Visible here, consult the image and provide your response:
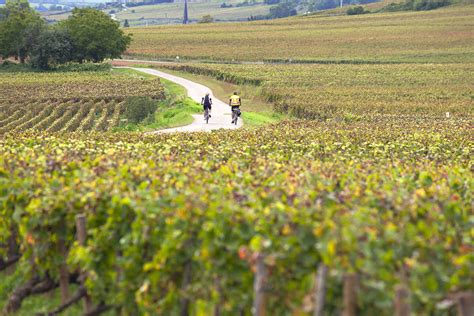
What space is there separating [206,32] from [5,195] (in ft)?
458

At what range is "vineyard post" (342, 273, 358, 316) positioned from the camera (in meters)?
6.36

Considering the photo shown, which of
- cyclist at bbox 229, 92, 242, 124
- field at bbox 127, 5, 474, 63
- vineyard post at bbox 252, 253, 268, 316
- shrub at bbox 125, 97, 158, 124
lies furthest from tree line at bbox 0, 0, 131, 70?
vineyard post at bbox 252, 253, 268, 316

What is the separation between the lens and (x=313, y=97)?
5188 cm

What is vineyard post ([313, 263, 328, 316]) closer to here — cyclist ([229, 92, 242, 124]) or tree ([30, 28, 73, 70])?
cyclist ([229, 92, 242, 124])

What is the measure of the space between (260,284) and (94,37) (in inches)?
3460

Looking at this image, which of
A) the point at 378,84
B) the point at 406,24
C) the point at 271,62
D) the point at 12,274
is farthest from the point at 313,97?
the point at 406,24

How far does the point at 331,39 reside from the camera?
128m

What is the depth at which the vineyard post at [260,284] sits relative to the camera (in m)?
6.76

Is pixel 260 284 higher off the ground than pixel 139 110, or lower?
higher

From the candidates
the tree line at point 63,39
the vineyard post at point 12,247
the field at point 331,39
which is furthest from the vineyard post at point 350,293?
the field at point 331,39

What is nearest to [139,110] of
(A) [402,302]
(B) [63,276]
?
(B) [63,276]

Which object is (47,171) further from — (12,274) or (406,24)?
(406,24)

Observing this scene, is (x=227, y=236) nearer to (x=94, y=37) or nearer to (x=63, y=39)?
(x=63, y=39)

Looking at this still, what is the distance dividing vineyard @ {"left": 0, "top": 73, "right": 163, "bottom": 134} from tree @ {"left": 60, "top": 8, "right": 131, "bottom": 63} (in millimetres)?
20462
